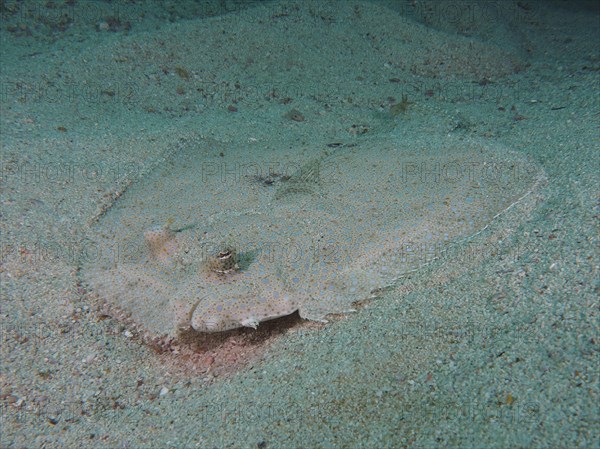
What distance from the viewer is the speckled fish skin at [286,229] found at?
347 centimetres

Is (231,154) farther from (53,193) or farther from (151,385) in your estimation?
(151,385)

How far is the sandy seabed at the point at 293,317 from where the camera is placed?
2.85 metres

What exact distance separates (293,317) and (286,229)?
2.55 ft

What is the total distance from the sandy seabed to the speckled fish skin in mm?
246

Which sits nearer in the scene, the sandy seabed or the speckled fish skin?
the sandy seabed

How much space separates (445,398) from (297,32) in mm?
6770

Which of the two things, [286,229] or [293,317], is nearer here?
[293,317]

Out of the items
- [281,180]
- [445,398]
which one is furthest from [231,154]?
[445,398]

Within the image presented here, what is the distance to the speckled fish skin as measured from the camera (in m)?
3.47

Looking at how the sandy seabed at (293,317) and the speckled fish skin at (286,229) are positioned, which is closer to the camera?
the sandy seabed at (293,317)

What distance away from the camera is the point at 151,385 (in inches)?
134

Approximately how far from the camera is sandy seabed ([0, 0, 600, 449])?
112 inches

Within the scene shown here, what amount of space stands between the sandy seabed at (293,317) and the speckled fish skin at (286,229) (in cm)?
25

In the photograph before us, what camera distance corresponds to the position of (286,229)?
12.8ft
